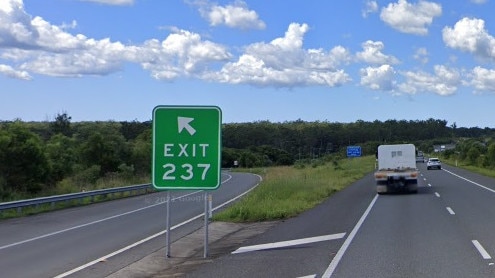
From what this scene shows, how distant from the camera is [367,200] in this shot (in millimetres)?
29891

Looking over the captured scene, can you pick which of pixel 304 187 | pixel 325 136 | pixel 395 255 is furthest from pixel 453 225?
pixel 325 136

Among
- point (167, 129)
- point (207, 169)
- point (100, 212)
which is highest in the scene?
point (167, 129)

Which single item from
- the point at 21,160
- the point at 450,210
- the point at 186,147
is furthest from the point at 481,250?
the point at 21,160

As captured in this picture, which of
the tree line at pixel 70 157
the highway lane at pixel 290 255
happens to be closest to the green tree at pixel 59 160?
the tree line at pixel 70 157

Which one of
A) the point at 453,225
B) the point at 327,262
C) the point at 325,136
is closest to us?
the point at 327,262

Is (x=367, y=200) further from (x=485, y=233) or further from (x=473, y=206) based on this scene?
(x=485, y=233)

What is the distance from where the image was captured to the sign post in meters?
12.2

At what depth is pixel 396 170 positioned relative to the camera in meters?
34.8

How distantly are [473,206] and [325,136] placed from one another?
481 feet

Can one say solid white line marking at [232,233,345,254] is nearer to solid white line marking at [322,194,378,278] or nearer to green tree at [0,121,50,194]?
solid white line marking at [322,194,378,278]

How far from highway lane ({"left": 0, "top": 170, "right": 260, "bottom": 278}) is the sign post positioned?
2.09 m

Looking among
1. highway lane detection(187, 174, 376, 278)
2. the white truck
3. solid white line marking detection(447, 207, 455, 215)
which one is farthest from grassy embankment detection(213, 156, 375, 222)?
solid white line marking detection(447, 207, 455, 215)

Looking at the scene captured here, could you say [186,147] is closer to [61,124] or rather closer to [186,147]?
[186,147]

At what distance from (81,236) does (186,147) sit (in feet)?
23.6
